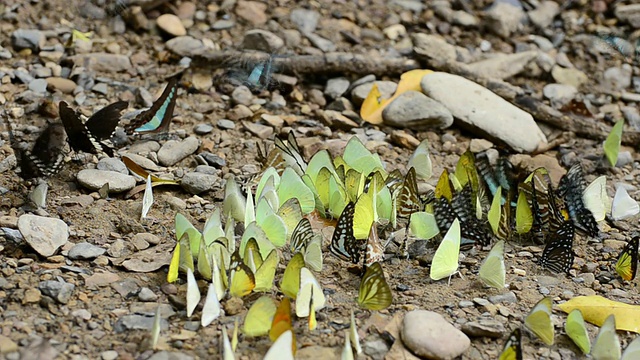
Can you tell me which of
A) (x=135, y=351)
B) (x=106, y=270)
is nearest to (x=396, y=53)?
(x=106, y=270)

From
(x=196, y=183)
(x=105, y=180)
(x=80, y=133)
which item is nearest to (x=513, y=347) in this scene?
(x=196, y=183)

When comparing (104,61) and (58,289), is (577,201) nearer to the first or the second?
(58,289)

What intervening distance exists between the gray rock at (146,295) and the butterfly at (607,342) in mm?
1691

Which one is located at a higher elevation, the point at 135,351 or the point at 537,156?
the point at 135,351

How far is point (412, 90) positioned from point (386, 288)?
2.32 metres

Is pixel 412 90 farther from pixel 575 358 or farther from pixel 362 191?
pixel 575 358

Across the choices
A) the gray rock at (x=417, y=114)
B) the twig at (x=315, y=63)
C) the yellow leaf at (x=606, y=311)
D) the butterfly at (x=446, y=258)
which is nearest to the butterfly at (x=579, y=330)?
the yellow leaf at (x=606, y=311)

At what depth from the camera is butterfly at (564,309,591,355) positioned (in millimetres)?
2951

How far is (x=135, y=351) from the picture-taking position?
8.94ft

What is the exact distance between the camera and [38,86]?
15.7ft

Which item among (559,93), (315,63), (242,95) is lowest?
(559,93)

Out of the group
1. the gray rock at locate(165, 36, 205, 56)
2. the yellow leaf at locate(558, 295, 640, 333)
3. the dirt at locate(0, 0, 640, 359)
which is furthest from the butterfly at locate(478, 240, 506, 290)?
the gray rock at locate(165, 36, 205, 56)

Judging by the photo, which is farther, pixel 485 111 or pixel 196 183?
pixel 485 111

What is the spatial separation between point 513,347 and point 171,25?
3.77 meters
